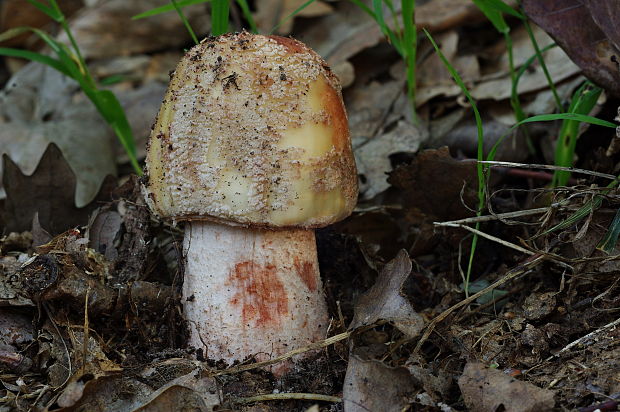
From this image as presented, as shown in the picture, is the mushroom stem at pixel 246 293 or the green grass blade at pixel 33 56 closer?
the mushroom stem at pixel 246 293

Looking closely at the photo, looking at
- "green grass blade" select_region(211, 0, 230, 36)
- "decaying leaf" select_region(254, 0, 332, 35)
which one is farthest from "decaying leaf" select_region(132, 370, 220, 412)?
"decaying leaf" select_region(254, 0, 332, 35)

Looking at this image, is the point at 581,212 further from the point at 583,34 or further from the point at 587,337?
the point at 583,34

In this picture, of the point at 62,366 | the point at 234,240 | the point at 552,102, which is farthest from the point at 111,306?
the point at 552,102

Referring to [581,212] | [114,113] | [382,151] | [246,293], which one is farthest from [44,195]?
[581,212]

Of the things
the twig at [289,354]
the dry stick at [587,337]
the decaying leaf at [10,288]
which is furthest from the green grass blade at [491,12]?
the decaying leaf at [10,288]

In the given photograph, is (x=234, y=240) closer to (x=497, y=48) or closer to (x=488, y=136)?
(x=488, y=136)

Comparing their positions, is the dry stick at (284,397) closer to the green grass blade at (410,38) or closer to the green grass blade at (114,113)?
the green grass blade at (114,113)
